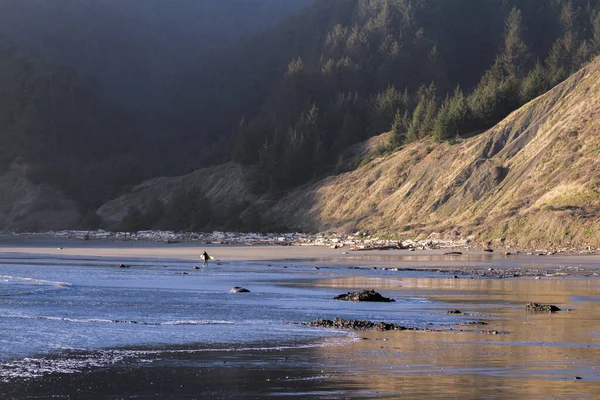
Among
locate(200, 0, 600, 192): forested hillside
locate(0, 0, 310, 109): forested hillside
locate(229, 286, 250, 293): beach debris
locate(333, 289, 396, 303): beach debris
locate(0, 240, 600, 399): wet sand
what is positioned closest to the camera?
locate(0, 240, 600, 399): wet sand

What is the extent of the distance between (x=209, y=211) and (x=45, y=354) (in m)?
69.2

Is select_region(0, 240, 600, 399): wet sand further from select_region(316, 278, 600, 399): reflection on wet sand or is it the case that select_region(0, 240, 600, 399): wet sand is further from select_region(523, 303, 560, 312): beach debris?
select_region(523, 303, 560, 312): beach debris

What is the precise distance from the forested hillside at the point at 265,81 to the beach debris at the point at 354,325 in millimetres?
52212

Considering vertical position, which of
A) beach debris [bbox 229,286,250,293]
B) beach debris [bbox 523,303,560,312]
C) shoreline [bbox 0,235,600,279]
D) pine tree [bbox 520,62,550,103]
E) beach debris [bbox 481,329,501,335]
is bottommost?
beach debris [bbox 481,329,501,335]

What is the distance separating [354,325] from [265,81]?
119 metres

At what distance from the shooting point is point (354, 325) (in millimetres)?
20266

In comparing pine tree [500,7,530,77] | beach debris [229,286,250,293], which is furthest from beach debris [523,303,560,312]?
pine tree [500,7,530,77]

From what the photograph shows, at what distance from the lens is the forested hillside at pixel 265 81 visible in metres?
86.7

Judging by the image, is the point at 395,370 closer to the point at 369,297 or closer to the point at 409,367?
the point at 409,367

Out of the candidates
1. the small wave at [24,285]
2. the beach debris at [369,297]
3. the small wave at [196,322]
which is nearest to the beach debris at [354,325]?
the small wave at [196,322]

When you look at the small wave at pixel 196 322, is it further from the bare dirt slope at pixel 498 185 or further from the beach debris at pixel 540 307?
the bare dirt slope at pixel 498 185

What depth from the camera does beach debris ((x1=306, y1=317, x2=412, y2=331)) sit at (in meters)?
19.8

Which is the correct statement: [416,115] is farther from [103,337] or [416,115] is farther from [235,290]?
[103,337]

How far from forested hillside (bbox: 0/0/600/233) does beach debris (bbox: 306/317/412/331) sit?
52.2 meters
